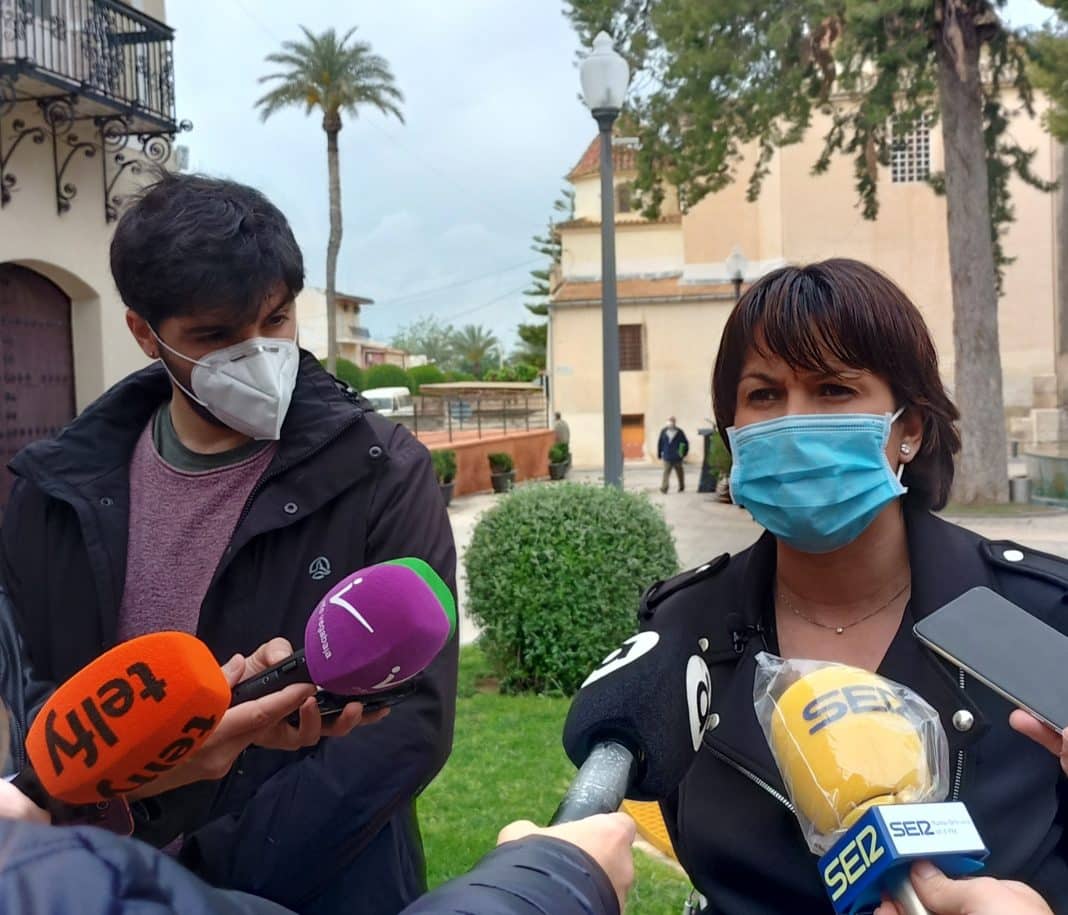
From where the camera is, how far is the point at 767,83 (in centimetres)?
1656

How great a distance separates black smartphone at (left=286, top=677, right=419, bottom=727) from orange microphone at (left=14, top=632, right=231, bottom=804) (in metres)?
0.24

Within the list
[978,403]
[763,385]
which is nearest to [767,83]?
[978,403]

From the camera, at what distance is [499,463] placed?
24.8 metres

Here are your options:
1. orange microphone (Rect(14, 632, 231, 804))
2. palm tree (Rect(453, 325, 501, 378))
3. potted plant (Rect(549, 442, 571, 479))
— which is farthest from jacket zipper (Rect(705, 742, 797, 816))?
palm tree (Rect(453, 325, 501, 378))

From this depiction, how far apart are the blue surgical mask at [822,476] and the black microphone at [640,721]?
327 mm

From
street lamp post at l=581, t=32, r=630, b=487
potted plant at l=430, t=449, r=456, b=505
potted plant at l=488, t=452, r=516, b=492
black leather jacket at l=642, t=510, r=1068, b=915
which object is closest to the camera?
black leather jacket at l=642, t=510, r=1068, b=915

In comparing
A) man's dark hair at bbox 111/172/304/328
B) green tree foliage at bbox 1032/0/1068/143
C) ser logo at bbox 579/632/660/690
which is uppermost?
green tree foliage at bbox 1032/0/1068/143

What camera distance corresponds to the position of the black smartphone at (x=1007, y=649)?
51.7 inches

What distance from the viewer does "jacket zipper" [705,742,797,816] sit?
1.61 m

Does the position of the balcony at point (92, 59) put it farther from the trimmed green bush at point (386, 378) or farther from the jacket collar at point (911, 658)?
the trimmed green bush at point (386, 378)

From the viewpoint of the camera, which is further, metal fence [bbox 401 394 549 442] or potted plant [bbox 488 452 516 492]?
metal fence [bbox 401 394 549 442]

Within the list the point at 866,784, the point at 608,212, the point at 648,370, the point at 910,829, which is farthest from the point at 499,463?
the point at 910,829

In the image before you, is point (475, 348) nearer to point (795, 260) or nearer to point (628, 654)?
point (795, 260)

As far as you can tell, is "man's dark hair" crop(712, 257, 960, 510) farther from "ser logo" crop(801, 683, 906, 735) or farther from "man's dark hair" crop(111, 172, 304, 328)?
"man's dark hair" crop(111, 172, 304, 328)
